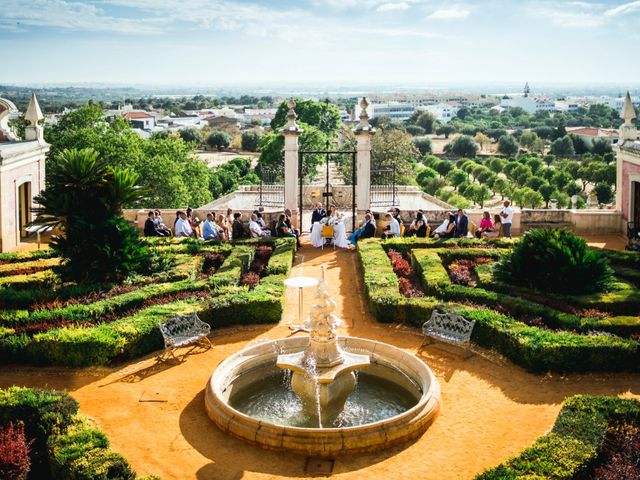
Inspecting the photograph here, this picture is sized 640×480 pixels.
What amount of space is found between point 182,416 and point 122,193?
7.44 meters

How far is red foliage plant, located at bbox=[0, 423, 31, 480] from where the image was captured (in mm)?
8852

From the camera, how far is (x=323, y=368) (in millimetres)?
11492

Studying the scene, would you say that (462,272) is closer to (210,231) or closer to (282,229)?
(282,229)

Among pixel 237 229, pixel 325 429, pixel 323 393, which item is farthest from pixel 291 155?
pixel 325 429

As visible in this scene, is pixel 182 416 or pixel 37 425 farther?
pixel 182 416

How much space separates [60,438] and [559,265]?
10.7 meters

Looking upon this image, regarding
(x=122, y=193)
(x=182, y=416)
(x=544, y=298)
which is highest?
(x=122, y=193)

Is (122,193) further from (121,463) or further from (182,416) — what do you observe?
(121,463)

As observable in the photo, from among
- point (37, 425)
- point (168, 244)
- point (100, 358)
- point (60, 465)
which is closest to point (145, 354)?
point (100, 358)

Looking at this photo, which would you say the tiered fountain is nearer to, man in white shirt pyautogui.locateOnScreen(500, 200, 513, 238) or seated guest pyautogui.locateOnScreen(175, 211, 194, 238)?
seated guest pyautogui.locateOnScreen(175, 211, 194, 238)

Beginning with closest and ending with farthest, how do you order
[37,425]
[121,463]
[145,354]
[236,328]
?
1. [121,463]
2. [37,425]
3. [145,354]
4. [236,328]

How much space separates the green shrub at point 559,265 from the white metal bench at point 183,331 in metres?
7.19

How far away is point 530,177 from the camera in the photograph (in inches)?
2918

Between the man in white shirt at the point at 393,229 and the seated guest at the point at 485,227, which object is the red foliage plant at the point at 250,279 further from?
the seated guest at the point at 485,227
